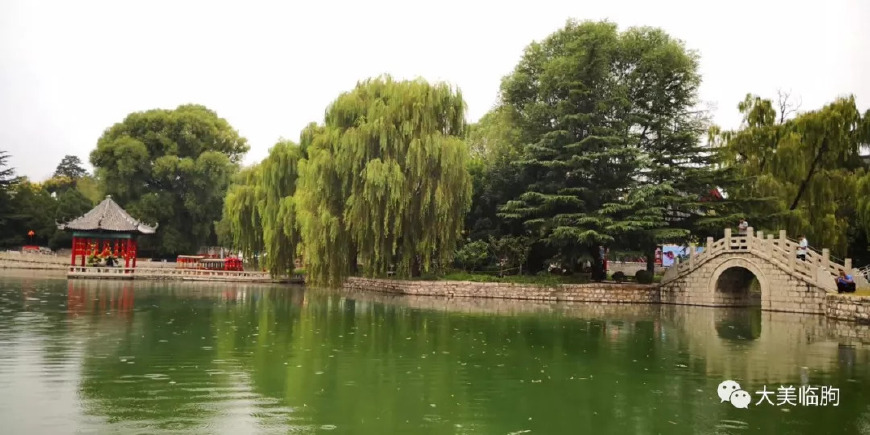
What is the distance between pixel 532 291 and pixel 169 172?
26.0 metres

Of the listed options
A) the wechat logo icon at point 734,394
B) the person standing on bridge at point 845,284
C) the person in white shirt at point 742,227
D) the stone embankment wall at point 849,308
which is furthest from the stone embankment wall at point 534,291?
the wechat logo icon at point 734,394

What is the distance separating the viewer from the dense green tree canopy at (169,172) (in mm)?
40531

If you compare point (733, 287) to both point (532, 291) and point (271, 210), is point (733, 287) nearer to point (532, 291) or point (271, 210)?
point (532, 291)

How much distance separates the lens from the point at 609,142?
24.4 metres

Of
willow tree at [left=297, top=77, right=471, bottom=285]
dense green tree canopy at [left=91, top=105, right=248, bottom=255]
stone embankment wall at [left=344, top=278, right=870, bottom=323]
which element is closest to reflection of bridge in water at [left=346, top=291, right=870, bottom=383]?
stone embankment wall at [left=344, top=278, right=870, bottom=323]

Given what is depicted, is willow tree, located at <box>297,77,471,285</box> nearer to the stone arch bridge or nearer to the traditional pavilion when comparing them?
the stone arch bridge

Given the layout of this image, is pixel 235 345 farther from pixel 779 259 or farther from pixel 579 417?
pixel 779 259

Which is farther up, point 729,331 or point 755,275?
point 755,275

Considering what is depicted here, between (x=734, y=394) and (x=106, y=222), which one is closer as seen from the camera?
(x=734, y=394)

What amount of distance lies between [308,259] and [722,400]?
18.4m

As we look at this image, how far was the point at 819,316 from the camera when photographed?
62.4ft

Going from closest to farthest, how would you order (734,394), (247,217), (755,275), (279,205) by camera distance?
(734,394) → (755,275) → (279,205) → (247,217)

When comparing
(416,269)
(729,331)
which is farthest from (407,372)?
(416,269)

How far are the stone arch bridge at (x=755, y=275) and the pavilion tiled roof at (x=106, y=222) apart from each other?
24.6 meters
